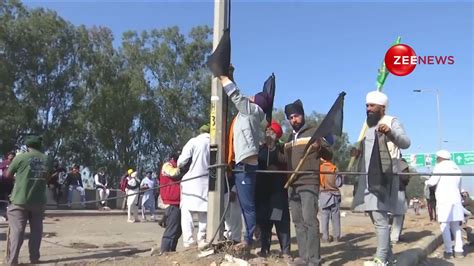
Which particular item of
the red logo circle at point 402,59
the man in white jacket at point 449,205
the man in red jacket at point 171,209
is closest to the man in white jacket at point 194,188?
the man in red jacket at point 171,209

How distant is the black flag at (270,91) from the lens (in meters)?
6.34

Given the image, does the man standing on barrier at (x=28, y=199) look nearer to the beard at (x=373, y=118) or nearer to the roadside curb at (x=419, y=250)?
the beard at (x=373, y=118)

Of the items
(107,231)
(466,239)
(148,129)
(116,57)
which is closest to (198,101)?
(148,129)

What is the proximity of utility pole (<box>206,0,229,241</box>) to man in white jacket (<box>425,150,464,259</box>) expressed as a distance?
13.0ft

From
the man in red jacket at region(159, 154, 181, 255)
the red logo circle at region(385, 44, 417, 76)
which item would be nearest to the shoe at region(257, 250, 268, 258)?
the man in red jacket at region(159, 154, 181, 255)

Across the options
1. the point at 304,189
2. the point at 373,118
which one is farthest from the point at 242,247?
the point at 373,118

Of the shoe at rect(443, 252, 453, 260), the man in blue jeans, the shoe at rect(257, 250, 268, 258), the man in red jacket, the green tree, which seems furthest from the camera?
the green tree

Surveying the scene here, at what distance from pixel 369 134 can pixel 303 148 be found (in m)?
0.73

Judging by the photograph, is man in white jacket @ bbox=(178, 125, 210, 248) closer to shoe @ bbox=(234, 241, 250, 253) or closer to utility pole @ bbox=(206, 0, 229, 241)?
utility pole @ bbox=(206, 0, 229, 241)

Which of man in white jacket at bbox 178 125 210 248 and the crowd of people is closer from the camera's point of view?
the crowd of people

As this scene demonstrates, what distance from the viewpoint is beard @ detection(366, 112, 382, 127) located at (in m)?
5.67

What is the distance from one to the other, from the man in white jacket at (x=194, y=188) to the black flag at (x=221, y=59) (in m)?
1.31

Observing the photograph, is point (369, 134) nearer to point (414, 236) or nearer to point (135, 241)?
point (414, 236)

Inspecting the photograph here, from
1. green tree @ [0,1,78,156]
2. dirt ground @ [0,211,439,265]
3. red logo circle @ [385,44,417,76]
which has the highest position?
green tree @ [0,1,78,156]
